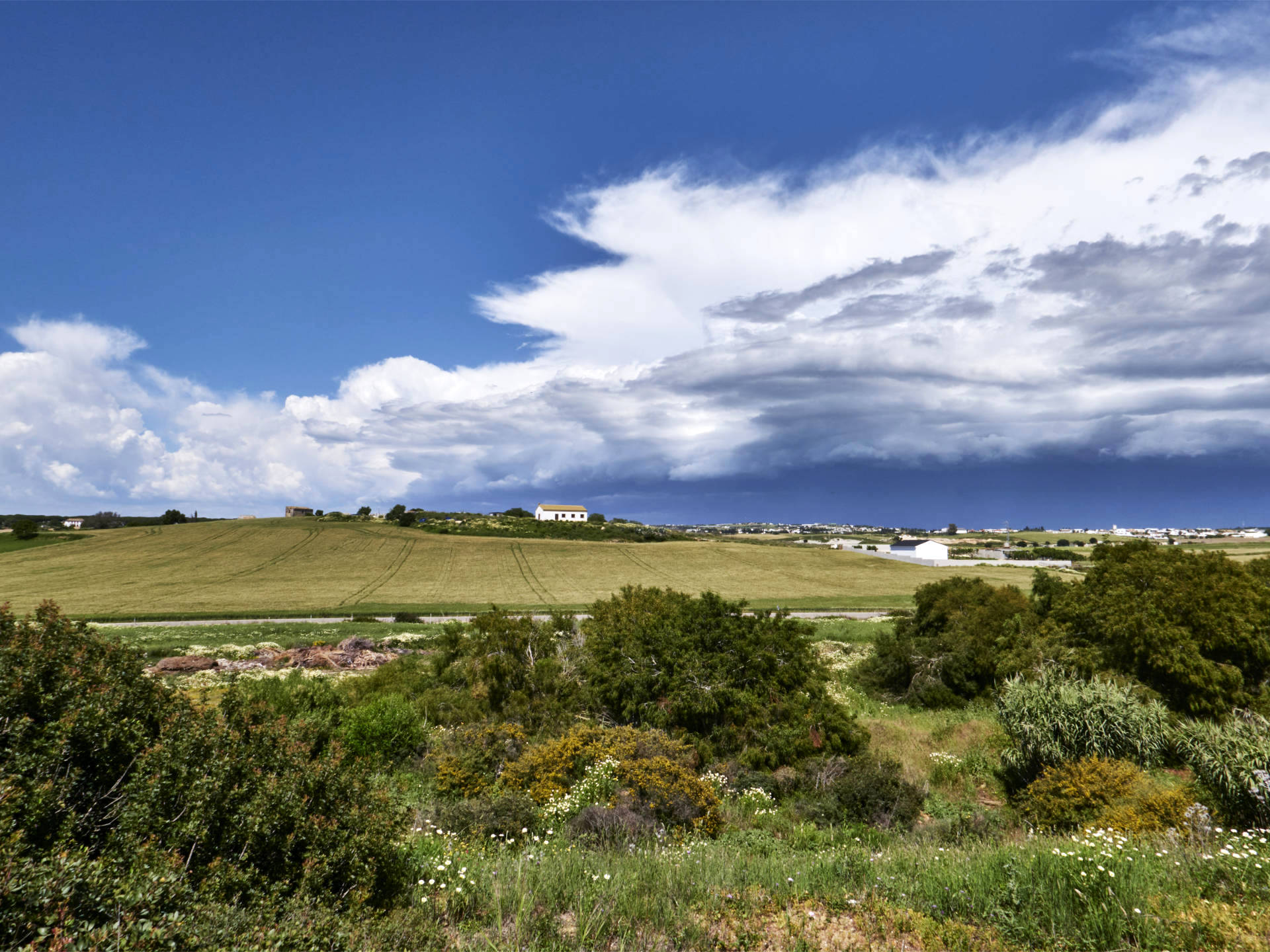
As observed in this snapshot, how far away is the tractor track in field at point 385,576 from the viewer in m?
62.0

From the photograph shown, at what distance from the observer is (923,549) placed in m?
118

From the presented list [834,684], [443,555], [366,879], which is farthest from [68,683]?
[443,555]

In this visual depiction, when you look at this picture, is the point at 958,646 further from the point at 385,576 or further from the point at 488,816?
the point at 385,576

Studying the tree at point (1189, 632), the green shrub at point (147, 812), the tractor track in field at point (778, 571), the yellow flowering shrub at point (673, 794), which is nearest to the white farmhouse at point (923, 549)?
the tractor track in field at point (778, 571)

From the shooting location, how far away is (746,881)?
6754 mm

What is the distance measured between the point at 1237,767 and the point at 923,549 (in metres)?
118

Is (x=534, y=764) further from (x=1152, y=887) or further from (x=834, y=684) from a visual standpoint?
(x=834, y=684)

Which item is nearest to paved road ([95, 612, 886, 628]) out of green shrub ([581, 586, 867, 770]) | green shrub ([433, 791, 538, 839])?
green shrub ([581, 586, 867, 770])

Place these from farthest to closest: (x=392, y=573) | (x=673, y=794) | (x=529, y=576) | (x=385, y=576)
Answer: (x=392, y=573)
(x=529, y=576)
(x=385, y=576)
(x=673, y=794)

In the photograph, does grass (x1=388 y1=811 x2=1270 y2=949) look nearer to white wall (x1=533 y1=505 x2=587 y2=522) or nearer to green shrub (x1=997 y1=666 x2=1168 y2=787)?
green shrub (x1=997 y1=666 x2=1168 y2=787)

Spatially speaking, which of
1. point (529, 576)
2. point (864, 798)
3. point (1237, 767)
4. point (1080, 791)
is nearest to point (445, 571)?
point (529, 576)

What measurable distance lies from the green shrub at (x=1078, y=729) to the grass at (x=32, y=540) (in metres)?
115

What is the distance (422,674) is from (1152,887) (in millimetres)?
23170

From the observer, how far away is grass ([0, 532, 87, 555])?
281 ft
